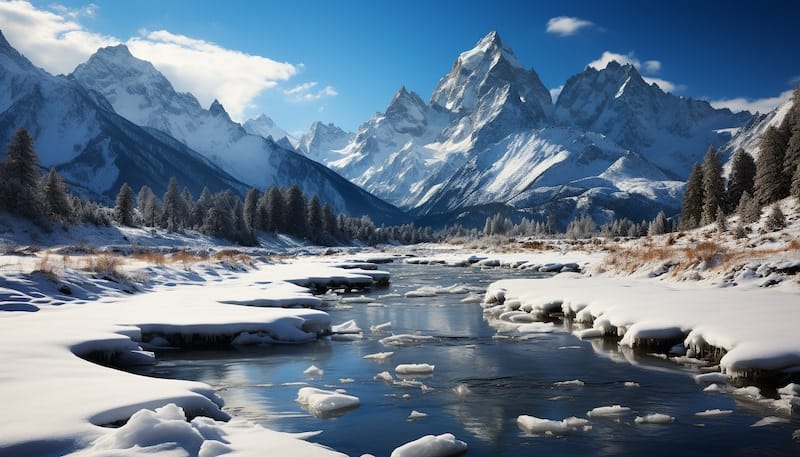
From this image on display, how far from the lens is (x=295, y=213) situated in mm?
129250

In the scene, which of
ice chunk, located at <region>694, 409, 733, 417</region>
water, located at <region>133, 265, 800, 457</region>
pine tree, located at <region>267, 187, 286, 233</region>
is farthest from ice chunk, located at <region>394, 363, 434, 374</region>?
pine tree, located at <region>267, 187, 286, 233</region>

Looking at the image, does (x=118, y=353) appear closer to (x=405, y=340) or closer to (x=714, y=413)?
(x=405, y=340)

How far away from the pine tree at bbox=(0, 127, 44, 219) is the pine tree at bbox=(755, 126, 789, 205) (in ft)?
279

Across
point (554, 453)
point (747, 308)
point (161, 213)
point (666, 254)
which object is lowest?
point (554, 453)

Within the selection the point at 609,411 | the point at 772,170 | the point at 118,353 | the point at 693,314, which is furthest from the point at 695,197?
the point at 118,353

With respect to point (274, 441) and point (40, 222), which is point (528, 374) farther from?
point (40, 222)

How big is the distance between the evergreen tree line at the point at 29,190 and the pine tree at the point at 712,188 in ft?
282

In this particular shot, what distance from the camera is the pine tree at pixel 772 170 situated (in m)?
65.1

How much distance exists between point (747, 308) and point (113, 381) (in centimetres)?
1759

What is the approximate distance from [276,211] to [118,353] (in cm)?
11384

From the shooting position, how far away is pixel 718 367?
48.6ft

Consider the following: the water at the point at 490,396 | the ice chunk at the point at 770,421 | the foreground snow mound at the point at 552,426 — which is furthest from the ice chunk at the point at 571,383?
the ice chunk at the point at 770,421

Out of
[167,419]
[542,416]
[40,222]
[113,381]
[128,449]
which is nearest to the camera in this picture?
[128,449]

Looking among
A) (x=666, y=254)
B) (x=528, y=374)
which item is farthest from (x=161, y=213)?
(x=528, y=374)
